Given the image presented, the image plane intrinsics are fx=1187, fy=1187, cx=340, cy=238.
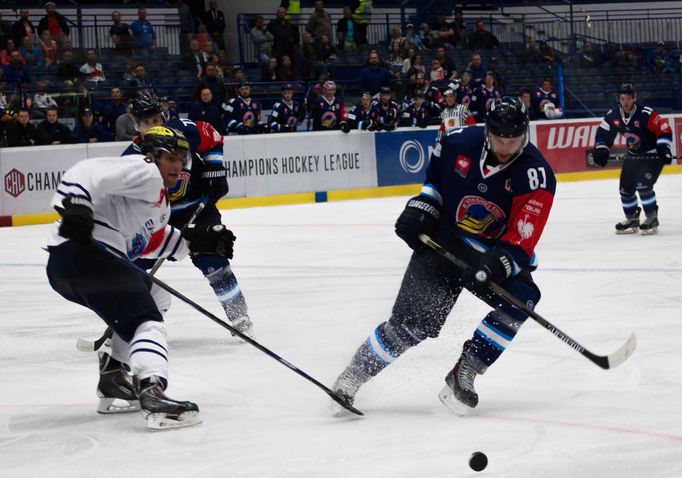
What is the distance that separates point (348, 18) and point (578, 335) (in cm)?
1380

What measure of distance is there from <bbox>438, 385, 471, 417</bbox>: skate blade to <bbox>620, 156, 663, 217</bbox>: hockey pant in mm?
7102

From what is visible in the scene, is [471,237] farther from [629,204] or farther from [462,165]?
[629,204]

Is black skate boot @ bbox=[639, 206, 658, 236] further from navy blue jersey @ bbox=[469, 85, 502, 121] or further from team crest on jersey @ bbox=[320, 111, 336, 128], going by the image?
navy blue jersey @ bbox=[469, 85, 502, 121]

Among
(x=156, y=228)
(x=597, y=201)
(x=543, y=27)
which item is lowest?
(x=597, y=201)

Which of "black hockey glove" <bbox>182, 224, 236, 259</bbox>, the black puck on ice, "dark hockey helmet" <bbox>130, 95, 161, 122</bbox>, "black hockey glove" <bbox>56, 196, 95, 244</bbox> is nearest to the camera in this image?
the black puck on ice

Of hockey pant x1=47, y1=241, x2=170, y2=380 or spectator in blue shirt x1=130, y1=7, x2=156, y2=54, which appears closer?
hockey pant x1=47, y1=241, x2=170, y2=380

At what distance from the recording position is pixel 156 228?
14.7 ft

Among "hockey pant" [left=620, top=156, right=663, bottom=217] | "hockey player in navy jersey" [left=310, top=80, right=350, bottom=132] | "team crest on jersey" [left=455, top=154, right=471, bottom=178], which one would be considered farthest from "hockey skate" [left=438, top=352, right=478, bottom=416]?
"hockey player in navy jersey" [left=310, top=80, right=350, bottom=132]

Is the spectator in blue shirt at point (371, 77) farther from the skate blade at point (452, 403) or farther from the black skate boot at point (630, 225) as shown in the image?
the skate blade at point (452, 403)

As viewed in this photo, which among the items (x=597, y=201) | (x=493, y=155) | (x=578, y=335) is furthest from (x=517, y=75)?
(x=493, y=155)

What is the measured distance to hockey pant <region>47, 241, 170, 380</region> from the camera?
415 centimetres

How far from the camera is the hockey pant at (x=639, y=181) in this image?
437 inches

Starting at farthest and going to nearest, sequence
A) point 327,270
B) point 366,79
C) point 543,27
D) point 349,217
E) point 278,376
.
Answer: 1. point 543,27
2. point 366,79
3. point 349,217
4. point 327,270
5. point 278,376

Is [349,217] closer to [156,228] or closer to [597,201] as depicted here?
[597,201]
